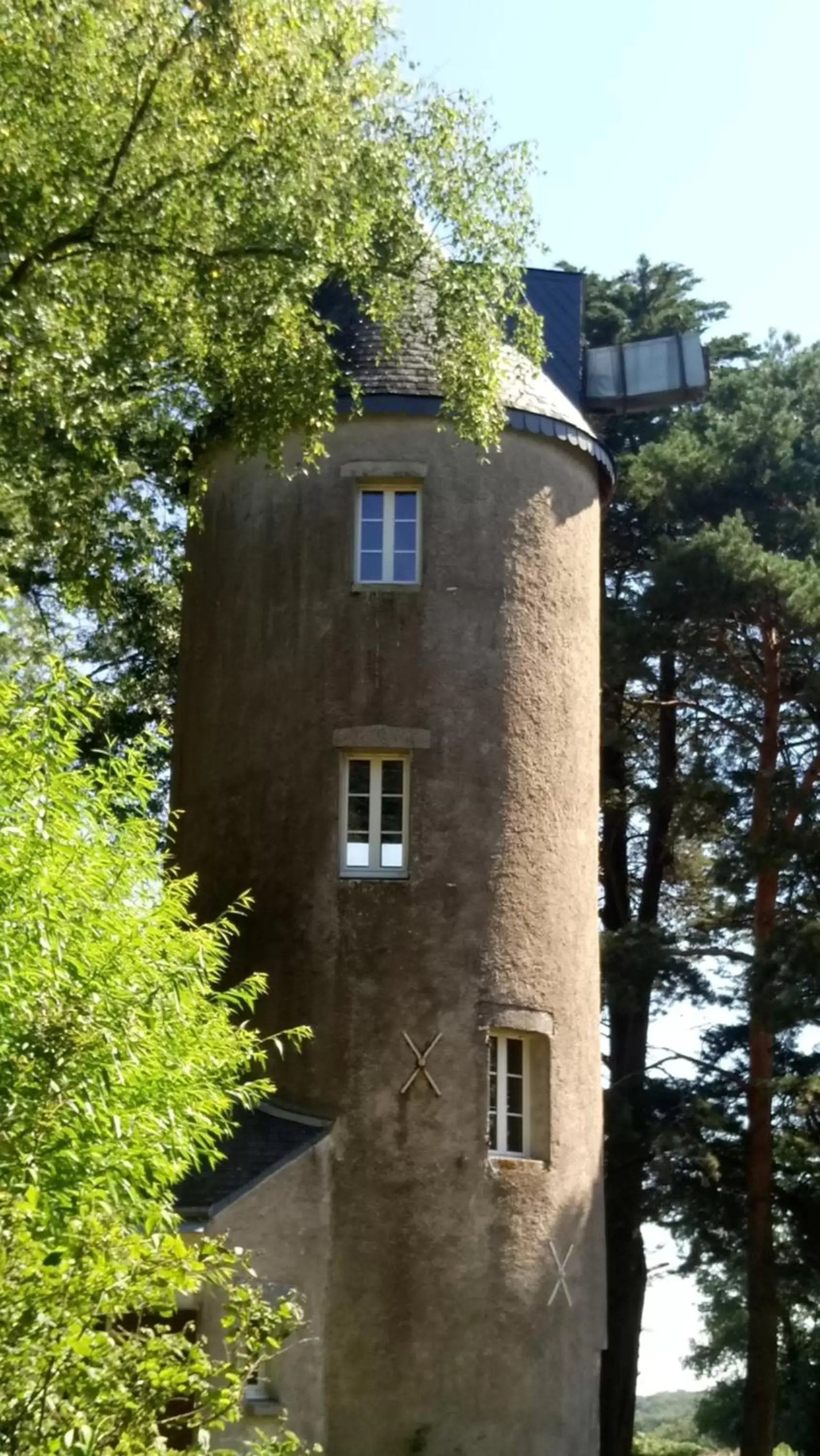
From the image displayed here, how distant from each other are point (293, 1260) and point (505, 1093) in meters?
2.59

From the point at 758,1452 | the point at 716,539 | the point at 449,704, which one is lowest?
the point at 758,1452

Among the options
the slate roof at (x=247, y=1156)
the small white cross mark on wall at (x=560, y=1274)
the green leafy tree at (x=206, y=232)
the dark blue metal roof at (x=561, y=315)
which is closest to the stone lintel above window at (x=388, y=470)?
the green leafy tree at (x=206, y=232)

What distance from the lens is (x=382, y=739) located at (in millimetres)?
18172

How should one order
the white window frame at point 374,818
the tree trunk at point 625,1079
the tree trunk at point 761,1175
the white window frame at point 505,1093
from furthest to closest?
the tree trunk at point 625,1079 → the tree trunk at point 761,1175 → the white window frame at point 374,818 → the white window frame at point 505,1093

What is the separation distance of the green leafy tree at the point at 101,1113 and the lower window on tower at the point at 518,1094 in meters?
2.23

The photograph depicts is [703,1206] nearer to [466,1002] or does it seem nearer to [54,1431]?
[466,1002]

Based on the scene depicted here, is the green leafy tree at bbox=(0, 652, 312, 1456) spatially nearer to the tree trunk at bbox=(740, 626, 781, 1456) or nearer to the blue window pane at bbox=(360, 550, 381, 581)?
the blue window pane at bbox=(360, 550, 381, 581)

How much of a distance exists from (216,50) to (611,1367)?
65.3 ft

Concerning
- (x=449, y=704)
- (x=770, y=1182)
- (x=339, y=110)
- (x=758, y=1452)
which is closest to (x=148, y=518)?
(x=449, y=704)

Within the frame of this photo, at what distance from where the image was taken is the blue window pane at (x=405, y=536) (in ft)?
62.3

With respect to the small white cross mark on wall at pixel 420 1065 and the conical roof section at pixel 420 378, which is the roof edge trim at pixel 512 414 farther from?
the small white cross mark on wall at pixel 420 1065

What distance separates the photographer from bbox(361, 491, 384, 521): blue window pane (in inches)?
752

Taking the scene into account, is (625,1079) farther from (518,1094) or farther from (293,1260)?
(293,1260)

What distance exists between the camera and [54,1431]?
24.6ft
